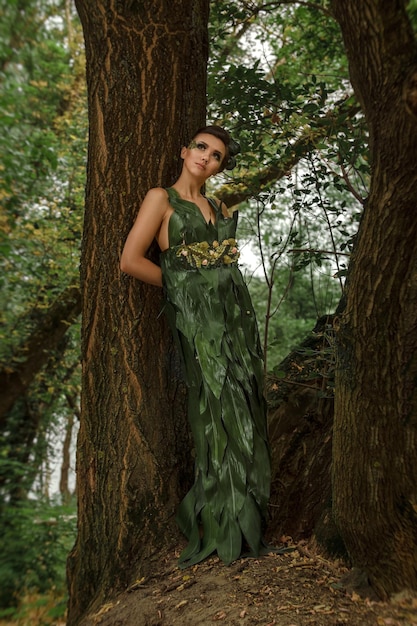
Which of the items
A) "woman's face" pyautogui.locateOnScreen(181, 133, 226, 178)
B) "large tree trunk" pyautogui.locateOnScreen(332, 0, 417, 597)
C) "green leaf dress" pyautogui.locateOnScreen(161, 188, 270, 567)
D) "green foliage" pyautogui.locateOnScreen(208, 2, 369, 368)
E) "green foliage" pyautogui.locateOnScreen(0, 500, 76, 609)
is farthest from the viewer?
"green foliage" pyautogui.locateOnScreen(0, 500, 76, 609)

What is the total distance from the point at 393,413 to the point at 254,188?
222 centimetres

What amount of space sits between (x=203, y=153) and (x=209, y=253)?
523 millimetres

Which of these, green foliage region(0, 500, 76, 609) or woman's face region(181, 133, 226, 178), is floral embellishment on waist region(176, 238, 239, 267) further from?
green foliage region(0, 500, 76, 609)

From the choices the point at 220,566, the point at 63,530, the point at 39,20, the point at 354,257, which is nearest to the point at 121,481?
the point at 220,566

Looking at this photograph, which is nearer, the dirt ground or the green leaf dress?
the dirt ground

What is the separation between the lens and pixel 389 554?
2443 mm

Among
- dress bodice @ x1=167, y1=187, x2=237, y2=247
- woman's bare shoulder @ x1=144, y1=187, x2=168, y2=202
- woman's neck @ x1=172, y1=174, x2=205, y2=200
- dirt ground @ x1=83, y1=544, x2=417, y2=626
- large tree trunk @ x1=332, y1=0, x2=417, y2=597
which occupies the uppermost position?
woman's neck @ x1=172, y1=174, x2=205, y2=200

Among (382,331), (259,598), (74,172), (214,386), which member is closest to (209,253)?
(214,386)

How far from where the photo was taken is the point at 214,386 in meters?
3.07

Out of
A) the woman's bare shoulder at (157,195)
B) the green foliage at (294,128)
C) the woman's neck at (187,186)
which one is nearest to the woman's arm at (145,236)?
the woman's bare shoulder at (157,195)

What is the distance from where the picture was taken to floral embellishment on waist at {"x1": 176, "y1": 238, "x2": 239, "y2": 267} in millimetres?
3115

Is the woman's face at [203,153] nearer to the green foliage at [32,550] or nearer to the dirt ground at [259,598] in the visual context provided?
the dirt ground at [259,598]

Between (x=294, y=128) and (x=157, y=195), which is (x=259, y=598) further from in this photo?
(x=294, y=128)

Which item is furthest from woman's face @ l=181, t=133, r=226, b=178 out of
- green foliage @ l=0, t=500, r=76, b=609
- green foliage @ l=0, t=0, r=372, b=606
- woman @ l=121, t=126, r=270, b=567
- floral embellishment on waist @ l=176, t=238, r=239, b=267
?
green foliage @ l=0, t=500, r=76, b=609
